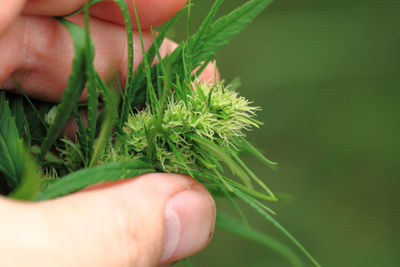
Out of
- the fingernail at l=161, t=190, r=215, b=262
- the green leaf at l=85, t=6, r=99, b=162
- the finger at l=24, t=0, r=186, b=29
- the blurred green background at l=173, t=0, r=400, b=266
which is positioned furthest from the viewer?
the blurred green background at l=173, t=0, r=400, b=266

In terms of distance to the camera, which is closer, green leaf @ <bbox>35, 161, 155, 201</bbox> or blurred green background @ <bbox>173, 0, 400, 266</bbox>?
green leaf @ <bbox>35, 161, 155, 201</bbox>

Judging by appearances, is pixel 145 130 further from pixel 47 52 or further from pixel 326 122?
pixel 326 122

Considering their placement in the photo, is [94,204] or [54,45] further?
[54,45]

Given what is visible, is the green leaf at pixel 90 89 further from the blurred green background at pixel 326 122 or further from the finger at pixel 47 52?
the blurred green background at pixel 326 122

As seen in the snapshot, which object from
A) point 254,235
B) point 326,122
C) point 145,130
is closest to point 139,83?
point 145,130

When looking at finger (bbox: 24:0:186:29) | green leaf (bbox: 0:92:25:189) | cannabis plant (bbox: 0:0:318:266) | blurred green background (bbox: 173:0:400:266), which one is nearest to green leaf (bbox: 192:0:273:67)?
cannabis plant (bbox: 0:0:318:266)

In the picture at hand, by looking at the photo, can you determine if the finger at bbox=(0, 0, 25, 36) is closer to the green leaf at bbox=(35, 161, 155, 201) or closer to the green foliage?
the green foliage

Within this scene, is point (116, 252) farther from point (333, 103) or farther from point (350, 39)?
point (350, 39)
